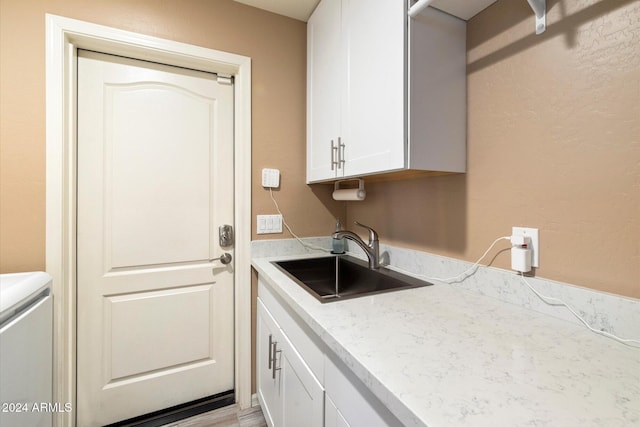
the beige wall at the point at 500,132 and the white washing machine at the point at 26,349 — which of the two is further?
the white washing machine at the point at 26,349

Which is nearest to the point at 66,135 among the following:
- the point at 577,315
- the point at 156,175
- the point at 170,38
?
the point at 156,175

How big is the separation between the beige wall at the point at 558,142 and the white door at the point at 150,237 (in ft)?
4.24

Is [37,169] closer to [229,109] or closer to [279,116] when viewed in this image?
[229,109]

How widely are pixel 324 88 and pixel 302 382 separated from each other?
1.33 metres

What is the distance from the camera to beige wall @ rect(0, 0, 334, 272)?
1.19 metres

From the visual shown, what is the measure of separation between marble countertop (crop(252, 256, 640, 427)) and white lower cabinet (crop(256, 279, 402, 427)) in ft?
0.26

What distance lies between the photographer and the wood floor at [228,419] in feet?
4.82

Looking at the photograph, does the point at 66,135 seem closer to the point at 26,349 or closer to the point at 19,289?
the point at 19,289

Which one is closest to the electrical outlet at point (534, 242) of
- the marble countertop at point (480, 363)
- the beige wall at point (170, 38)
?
the marble countertop at point (480, 363)

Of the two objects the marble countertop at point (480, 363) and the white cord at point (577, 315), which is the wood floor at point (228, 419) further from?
the white cord at point (577, 315)

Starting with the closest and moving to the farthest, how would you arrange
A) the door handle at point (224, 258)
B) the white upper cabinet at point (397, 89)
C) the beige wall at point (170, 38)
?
the white upper cabinet at point (397, 89)
the beige wall at point (170, 38)
the door handle at point (224, 258)

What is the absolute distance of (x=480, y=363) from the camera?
0.57m

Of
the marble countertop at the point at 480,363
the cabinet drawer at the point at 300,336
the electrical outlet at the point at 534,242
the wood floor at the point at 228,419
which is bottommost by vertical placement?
the wood floor at the point at 228,419

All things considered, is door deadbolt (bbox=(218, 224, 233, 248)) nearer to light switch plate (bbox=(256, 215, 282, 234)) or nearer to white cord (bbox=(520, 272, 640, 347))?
light switch plate (bbox=(256, 215, 282, 234))
